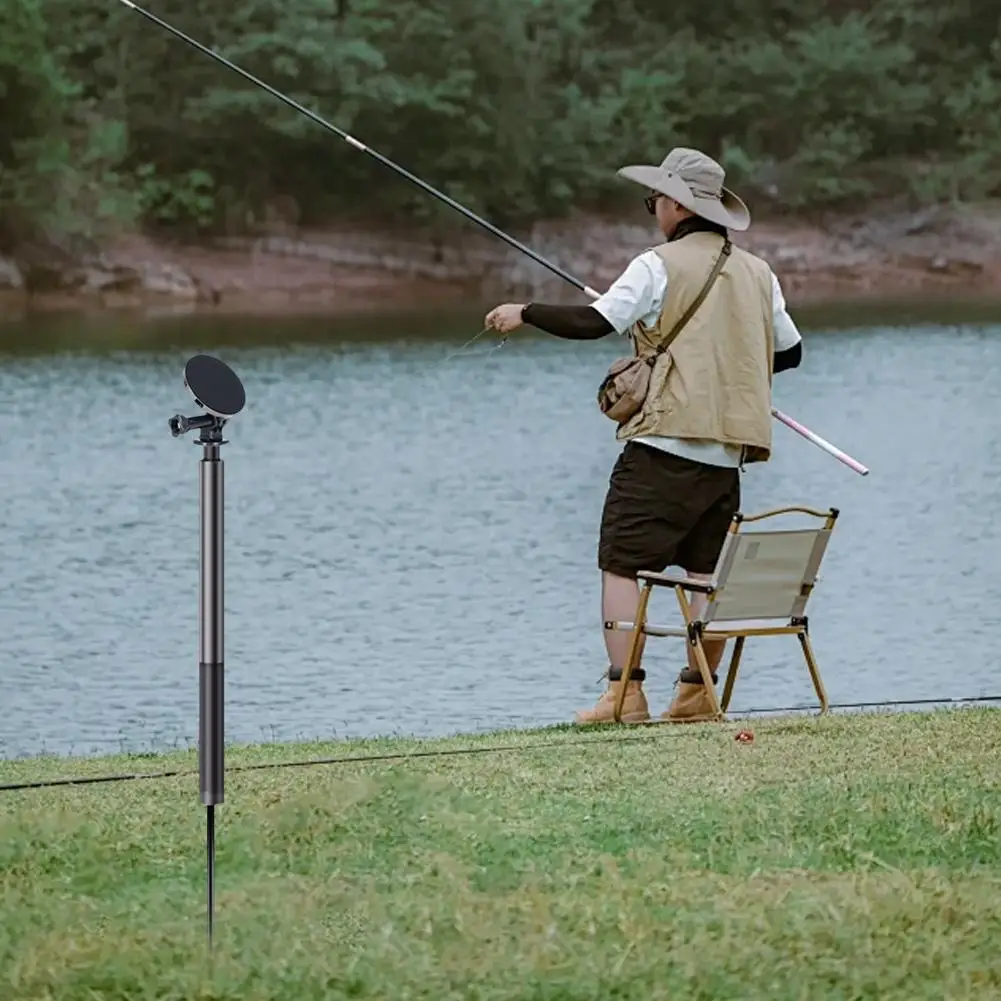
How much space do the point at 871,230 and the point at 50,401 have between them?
15281mm

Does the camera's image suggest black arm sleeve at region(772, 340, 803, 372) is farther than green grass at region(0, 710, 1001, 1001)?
Yes

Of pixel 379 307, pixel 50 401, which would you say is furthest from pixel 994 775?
pixel 379 307

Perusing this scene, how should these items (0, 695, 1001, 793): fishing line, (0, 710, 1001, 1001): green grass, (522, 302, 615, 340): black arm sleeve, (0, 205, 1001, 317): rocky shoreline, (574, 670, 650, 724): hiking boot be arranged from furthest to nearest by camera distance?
(0, 205, 1001, 317): rocky shoreline
(574, 670, 650, 724): hiking boot
(522, 302, 615, 340): black arm sleeve
(0, 695, 1001, 793): fishing line
(0, 710, 1001, 1001): green grass

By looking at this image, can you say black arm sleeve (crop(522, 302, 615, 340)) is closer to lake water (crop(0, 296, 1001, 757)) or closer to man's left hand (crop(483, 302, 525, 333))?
man's left hand (crop(483, 302, 525, 333))

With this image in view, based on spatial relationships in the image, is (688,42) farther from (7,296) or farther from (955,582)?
(955,582)

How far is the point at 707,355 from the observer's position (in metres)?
5.82

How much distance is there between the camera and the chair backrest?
5.73 metres

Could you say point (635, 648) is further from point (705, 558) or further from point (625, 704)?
point (705, 558)

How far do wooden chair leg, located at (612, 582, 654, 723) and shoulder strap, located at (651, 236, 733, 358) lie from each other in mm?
521

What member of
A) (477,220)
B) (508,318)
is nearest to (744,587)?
(508,318)

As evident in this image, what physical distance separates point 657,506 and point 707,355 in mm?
352

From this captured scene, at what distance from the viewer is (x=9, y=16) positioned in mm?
30922

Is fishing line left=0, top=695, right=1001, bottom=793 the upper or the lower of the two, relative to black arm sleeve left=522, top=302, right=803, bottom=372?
lower

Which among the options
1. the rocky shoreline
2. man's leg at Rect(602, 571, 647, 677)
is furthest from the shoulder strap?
the rocky shoreline
